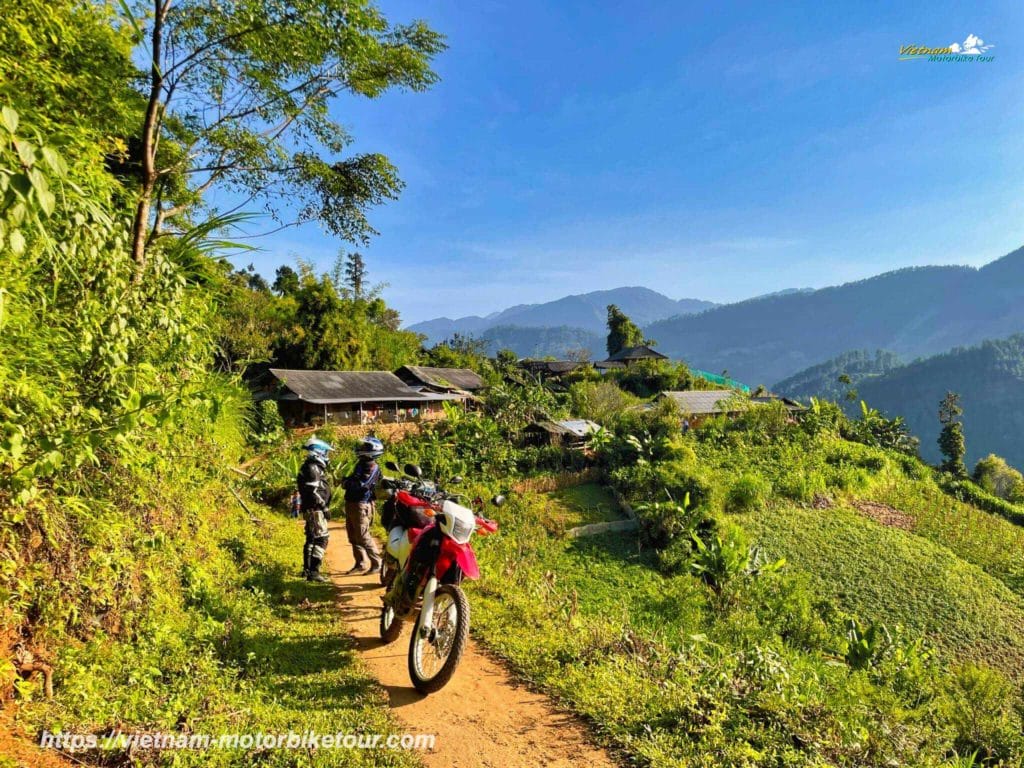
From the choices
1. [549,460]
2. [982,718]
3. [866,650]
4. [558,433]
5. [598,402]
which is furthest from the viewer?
[598,402]

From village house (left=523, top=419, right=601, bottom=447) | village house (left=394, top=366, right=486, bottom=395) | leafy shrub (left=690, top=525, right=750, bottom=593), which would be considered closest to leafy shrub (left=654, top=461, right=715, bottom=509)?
leafy shrub (left=690, top=525, right=750, bottom=593)

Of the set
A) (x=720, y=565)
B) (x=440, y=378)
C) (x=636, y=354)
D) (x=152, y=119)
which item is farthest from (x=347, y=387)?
(x=636, y=354)

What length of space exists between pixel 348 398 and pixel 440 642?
23.2 metres

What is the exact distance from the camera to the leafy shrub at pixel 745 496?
1725 centimetres

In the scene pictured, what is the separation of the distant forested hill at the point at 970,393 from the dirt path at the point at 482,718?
464ft

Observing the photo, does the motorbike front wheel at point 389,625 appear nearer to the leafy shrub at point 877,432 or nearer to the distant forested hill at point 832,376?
the leafy shrub at point 877,432

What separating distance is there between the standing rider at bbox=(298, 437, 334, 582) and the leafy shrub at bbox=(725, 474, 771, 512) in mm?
15600

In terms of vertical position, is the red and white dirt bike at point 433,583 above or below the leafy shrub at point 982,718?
above

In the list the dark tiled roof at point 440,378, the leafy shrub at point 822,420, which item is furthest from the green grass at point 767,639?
the dark tiled roof at point 440,378

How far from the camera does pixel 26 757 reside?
206 cm

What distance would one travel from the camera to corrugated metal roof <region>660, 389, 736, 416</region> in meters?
31.6

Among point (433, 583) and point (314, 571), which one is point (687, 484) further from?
point (433, 583)

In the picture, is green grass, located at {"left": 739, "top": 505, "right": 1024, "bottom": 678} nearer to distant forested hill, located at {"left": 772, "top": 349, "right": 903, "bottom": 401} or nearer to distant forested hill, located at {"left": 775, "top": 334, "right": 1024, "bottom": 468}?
distant forested hill, located at {"left": 775, "top": 334, "right": 1024, "bottom": 468}

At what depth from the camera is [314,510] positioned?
5520 millimetres
